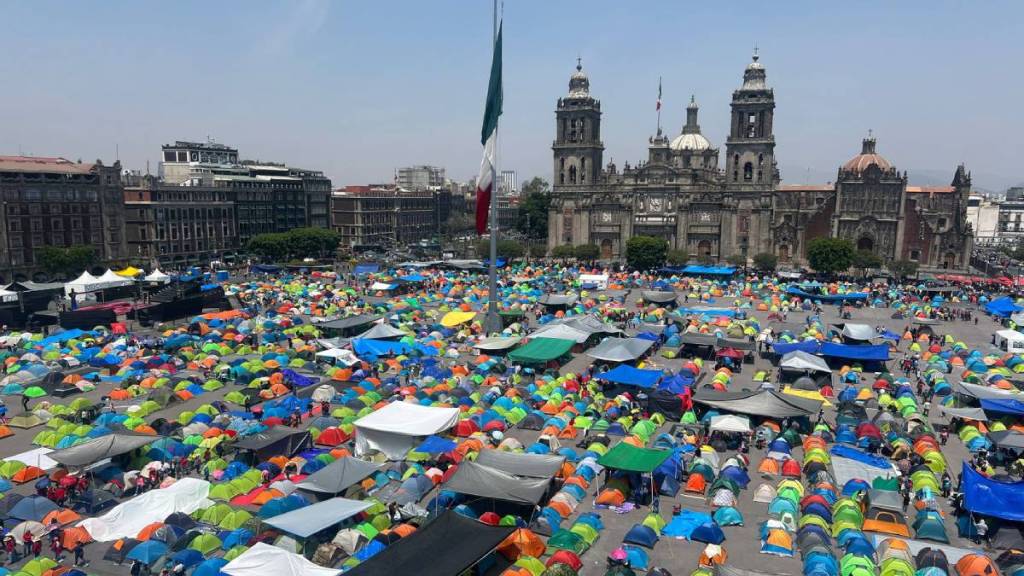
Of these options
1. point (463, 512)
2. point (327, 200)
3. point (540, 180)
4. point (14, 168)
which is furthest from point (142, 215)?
point (540, 180)

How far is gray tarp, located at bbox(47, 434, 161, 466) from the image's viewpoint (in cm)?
1888

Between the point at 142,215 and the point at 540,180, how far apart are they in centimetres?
10674

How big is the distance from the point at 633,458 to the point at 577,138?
74.0 meters

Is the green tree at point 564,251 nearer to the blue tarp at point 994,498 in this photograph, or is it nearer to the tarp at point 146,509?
the blue tarp at point 994,498

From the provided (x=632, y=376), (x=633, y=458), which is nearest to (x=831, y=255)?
(x=632, y=376)

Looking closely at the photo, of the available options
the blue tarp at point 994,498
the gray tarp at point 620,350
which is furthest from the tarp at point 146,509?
the blue tarp at point 994,498

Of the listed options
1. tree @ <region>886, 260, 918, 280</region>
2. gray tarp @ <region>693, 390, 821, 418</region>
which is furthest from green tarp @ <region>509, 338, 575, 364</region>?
tree @ <region>886, 260, 918, 280</region>

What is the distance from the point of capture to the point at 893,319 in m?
45.3

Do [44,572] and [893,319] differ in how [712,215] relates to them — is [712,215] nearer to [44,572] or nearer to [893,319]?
[893,319]

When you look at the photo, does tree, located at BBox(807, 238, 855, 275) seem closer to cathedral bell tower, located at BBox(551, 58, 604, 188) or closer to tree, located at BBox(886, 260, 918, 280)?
tree, located at BBox(886, 260, 918, 280)

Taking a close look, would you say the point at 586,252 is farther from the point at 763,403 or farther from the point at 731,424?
the point at 731,424

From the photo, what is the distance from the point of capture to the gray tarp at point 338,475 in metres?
17.6

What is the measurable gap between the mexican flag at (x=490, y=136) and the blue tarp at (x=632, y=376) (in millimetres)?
8796

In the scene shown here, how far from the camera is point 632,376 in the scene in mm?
27562
